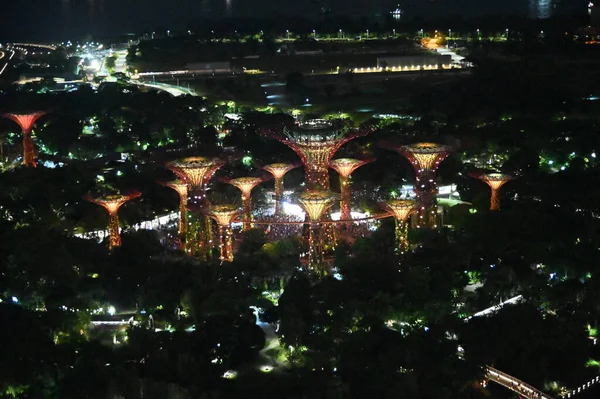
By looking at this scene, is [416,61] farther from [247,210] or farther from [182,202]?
[182,202]

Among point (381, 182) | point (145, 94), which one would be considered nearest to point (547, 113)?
point (381, 182)

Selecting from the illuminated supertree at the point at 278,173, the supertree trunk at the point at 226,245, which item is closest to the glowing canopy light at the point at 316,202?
the supertree trunk at the point at 226,245

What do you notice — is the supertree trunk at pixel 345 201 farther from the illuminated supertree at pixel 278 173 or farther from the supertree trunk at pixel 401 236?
the supertree trunk at pixel 401 236

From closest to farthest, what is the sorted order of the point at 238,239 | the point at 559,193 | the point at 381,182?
the point at 238,239
the point at 559,193
the point at 381,182

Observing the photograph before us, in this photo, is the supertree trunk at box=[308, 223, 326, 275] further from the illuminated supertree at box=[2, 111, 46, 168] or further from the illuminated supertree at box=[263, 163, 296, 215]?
the illuminated supertree at box=[2, 111, 46, 168]

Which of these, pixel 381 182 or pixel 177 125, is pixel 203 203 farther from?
pixel 177 125
